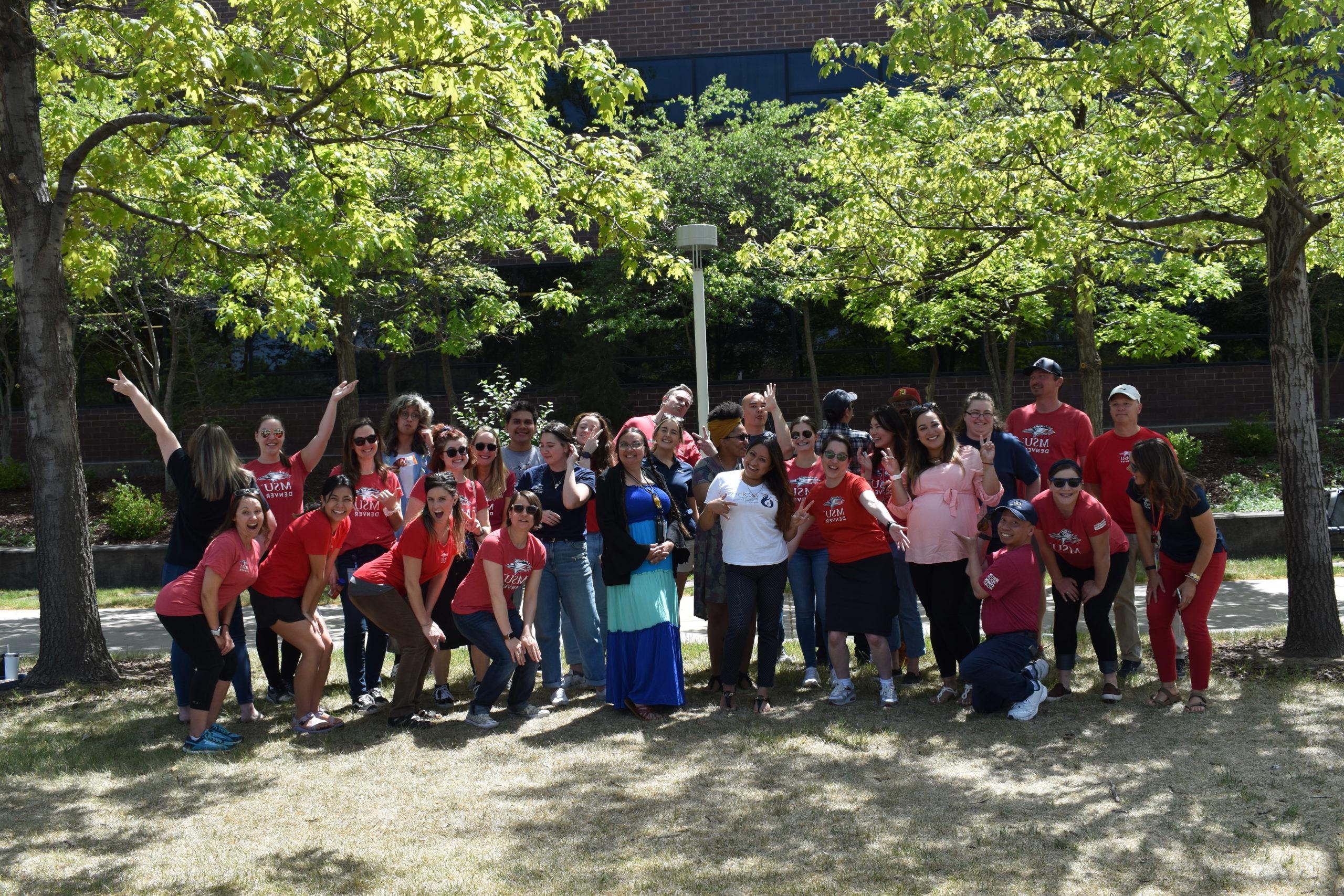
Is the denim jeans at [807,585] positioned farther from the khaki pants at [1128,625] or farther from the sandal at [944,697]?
the khaki pants at [1128,625]

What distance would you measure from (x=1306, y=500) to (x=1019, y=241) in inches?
111

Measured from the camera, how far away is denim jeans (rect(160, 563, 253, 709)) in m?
6.76

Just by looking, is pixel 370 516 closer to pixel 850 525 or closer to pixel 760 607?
pixel 760 607

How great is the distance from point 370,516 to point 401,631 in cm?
90

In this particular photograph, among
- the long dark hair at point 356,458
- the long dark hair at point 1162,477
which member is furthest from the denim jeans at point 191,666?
the long dark hair at point 1162,477

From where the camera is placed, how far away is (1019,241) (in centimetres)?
912

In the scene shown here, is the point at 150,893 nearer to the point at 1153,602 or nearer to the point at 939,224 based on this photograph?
the point at 1153,602

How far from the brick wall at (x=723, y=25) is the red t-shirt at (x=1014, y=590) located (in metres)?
16.1

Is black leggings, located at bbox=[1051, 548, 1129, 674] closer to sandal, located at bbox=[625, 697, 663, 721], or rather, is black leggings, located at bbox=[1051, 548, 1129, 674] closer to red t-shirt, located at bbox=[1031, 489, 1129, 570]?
red t-shirt, located at bbox=[1031, 489, 1129, 570]

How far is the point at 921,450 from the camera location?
23.4 ft

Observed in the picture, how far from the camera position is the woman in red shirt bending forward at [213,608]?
6.15 meters

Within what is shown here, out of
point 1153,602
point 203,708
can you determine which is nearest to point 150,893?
point 203,708

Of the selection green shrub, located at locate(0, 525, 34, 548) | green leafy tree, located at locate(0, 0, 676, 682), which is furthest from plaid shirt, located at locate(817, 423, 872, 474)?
green shrub, located at locate(0, 525, 34, 548)

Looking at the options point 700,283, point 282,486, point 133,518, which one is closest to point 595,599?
point 282,486
